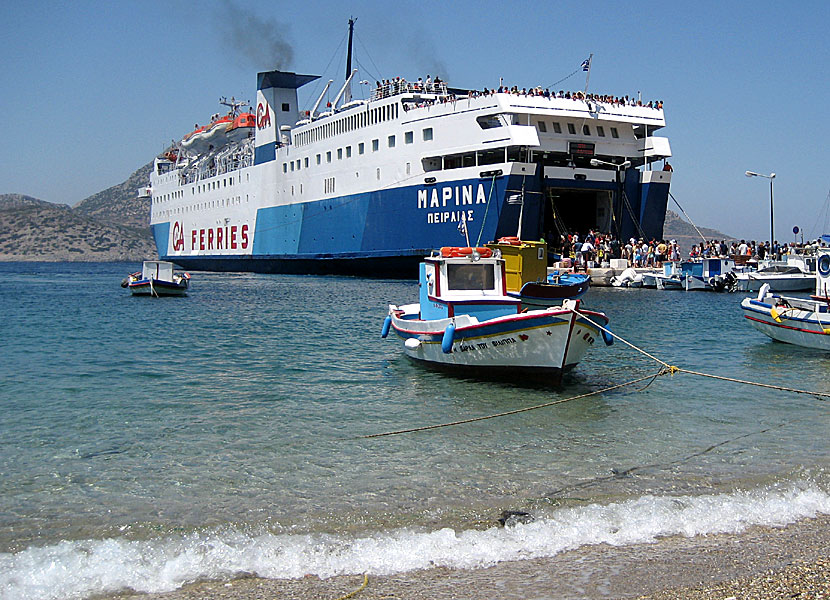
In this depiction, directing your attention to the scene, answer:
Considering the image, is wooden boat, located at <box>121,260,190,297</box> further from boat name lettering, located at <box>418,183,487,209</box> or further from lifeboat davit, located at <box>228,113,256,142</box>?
lifeboat davit, located at <box>228,113,256,142</box>

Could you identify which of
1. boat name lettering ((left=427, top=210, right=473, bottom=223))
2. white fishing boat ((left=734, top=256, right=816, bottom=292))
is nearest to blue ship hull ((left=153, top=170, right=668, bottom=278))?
boat name lettering ((left=427, top=210, right=473, bottom=223))

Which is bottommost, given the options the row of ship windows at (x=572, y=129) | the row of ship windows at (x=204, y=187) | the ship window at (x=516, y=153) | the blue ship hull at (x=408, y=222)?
the blue ship hull at (x=408, y=222)

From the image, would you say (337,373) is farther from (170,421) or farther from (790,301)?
(790,301)

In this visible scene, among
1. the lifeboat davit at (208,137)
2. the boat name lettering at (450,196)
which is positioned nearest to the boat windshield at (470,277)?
the boat name lettering at (450,196)

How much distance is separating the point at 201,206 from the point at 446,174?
33.6 metres

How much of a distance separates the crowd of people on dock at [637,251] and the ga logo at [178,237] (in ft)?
130

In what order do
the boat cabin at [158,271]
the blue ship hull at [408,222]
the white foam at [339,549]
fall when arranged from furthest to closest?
1. the boat cabin at [158,271]
2. the blue ship hull at [408,222]
3. the white foam at [339,549]

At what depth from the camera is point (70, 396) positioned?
503 inches

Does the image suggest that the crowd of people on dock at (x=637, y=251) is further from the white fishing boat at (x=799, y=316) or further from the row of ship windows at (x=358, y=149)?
the white fishing boat at (x=799, y=316)

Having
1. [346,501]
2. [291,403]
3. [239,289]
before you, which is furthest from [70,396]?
[239,289]

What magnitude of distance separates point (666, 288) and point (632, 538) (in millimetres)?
31970

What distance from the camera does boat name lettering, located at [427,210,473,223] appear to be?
3316cm

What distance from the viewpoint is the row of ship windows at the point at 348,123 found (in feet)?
125

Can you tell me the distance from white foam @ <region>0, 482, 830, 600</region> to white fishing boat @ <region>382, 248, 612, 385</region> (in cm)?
546
